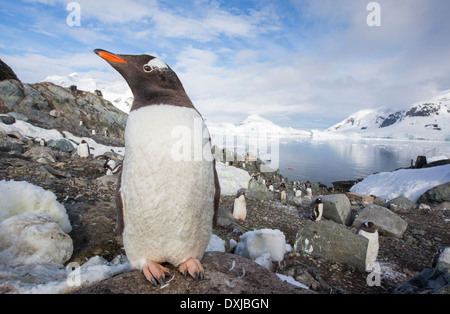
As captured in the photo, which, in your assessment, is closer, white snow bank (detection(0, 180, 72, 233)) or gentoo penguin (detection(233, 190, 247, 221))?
white snow bank (detection(0, 180, 72, 233))

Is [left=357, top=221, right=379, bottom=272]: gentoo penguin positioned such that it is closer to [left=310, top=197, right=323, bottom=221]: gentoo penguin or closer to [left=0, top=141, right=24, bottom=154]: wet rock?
[left=310, top=197, right=323, bottom=221]: gentoo penguin

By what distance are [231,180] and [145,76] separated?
10.3 metres

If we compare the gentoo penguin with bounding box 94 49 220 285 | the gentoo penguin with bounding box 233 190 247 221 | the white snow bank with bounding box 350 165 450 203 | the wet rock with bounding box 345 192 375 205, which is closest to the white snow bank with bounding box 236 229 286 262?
the gentoo penguin with bounding box 94 49 220 285

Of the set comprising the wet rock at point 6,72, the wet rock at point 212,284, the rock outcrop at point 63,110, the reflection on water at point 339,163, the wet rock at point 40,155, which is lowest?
the reflection on water at point 339,163

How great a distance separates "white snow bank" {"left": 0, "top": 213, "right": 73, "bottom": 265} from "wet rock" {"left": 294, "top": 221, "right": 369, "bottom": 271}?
4.52 meters

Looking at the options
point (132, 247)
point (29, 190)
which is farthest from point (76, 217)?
point (132, 247)

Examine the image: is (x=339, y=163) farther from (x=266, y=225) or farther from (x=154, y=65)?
(x=154, y=65)

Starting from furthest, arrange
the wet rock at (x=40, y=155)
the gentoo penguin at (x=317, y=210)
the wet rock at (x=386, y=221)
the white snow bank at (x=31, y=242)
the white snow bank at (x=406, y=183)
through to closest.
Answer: the white snow bank at (x=406, y=183) < the wet rock at (x=40, y=155) < the gentoo penguin at (x=317, y=210) < the wet rock at (x=386, y=221) < the white snow bank at (x=31, y=242)

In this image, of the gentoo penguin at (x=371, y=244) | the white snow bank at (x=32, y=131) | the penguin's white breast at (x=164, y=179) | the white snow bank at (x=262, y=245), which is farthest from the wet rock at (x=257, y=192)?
the white snow bank at (x=32, y=131)

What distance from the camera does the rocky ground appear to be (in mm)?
3924

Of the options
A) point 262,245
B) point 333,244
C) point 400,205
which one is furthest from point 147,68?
point 400,205

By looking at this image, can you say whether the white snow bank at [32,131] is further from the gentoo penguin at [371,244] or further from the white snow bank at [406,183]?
the white snow bank at [406,183]

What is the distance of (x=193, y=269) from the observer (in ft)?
7.09

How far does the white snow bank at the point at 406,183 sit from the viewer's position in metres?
15.2
